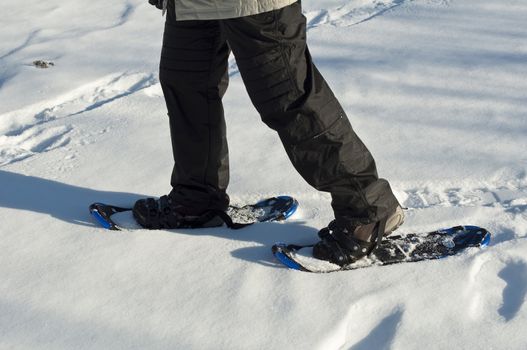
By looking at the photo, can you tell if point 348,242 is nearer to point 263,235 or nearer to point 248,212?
point 263,235

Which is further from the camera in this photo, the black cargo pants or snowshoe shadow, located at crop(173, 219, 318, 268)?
snowshoe shadow, located at crop(173, 219, 318, 268)

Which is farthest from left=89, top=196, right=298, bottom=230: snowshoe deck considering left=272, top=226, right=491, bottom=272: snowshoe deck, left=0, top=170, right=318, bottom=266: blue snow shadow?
left=272, top=226, right=491, bottom=272: snowshoe deck

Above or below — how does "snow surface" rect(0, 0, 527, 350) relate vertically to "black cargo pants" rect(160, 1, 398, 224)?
below

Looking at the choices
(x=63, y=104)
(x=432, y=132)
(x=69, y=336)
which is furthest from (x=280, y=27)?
(x=63, y=104)

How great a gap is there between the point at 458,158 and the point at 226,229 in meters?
0.82

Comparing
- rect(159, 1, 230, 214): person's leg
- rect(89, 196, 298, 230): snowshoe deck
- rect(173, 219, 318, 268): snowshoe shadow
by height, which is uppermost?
rect(159, 1, 230, 214): person's leg

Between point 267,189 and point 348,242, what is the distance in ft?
1.56

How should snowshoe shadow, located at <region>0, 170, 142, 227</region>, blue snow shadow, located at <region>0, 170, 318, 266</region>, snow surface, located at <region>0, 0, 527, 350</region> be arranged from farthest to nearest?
snowshoe shadow, located at <region>0, 170, 142, 227</region>
blue snow shadow, located at <region>0, 170, 318, 266</region>
snow surface, located at <region>0, 0, 527, 350</region>

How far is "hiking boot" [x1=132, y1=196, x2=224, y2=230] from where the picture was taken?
2121 millimetres

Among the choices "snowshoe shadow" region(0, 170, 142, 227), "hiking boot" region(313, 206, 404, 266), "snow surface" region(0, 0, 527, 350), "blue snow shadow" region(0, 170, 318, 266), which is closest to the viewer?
"snow surface" region(0, 0, 527, 350)

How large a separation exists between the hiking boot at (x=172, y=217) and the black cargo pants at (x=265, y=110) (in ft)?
0.08

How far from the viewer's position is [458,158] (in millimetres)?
2412

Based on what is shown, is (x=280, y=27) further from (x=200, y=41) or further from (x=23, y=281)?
(x=23, y=281)

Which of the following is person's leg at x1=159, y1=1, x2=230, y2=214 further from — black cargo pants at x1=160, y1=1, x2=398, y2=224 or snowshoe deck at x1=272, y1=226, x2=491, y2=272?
snowshoe deck at x1=272, y1=226, x2=491, y2=272
